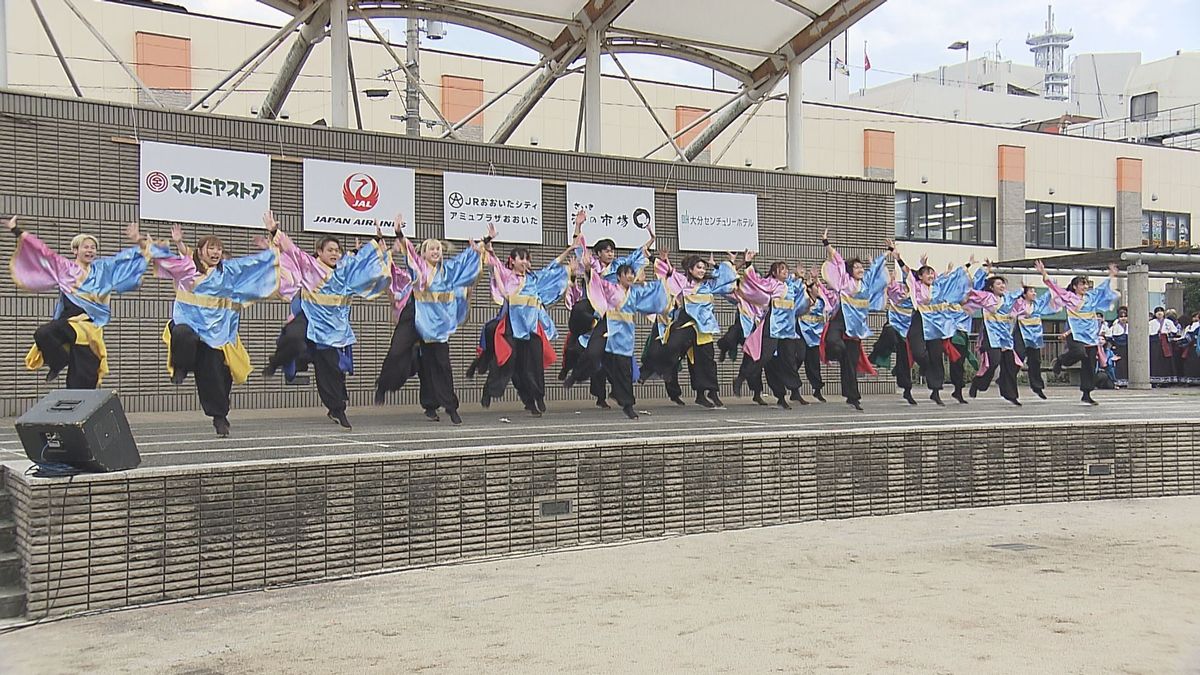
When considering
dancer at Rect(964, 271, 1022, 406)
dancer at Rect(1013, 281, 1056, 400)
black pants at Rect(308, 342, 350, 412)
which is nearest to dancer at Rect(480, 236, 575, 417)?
black pants at Rect(308, 342, 350, 412)

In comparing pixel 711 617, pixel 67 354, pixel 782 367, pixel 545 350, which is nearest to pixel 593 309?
pixel 545 350

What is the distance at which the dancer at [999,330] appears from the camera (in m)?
14.3

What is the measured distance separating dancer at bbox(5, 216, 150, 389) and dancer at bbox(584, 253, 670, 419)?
14.7 ft

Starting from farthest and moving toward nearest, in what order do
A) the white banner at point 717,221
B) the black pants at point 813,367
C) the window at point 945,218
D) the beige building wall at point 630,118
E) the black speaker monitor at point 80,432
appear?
the window at point 945,218
the beige building wall at point 630,118
the white banner at point 717,221
the black pants at point 813,367
the black speaker monitor at point 80,432

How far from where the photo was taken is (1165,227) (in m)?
39.0

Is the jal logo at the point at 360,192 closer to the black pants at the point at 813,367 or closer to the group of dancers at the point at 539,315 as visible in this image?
the group of dancers at the point at 539,315

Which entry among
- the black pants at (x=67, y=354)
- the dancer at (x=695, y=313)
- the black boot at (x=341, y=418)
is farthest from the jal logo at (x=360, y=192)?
the black pants at (x=67, y=354)

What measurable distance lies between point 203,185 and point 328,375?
121 inches

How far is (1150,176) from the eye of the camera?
3866cm

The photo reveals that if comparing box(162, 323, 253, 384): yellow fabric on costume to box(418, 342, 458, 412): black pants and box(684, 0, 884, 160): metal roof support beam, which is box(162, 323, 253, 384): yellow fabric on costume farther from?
box(684, 0, 884, 160): metal roof support beam

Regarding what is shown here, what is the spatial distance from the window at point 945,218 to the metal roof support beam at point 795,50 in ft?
54.7

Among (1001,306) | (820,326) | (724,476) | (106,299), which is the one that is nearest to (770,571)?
(724,476)

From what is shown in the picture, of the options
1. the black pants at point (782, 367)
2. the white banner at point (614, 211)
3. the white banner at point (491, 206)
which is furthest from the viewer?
the white banner at point (614, 211)

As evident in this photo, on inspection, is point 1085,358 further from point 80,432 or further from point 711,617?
point 80,432
